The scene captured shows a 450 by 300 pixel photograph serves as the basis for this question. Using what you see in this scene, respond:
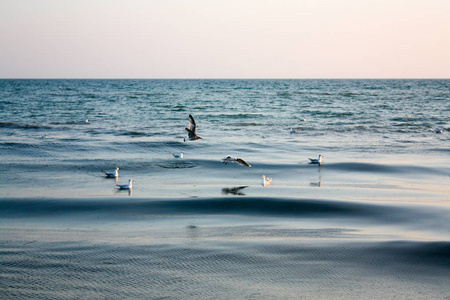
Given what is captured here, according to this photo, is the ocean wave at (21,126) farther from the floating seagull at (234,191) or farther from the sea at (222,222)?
the floating seagull at (234,191)

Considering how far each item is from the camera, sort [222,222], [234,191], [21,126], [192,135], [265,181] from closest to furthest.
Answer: [222,222] → [234,191] → [265,181] → [192,135] → [21,126]

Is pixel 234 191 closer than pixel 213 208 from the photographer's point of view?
No

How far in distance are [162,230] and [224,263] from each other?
185 centimetres

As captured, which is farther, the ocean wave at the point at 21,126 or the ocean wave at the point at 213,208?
the ocean wave at the point at 21,126

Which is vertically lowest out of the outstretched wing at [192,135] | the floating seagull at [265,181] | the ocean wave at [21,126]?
the floating seagull at [265,181]

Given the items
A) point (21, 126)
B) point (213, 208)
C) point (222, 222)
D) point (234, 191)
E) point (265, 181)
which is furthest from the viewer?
point (21, 126)

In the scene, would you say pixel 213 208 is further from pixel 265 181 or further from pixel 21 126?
pixel 21 126

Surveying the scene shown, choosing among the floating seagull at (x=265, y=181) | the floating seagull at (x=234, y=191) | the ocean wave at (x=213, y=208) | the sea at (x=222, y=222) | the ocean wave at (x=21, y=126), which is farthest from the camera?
the ocean wave at (x=21, y=126)

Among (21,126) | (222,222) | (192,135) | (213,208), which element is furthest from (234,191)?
(21,126)

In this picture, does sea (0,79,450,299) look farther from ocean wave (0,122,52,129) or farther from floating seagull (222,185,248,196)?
ocean wave (0,122,52,129)

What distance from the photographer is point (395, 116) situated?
32.3 metres

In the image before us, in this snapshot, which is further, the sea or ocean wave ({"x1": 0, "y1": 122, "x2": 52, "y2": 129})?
ocean wave ({"x1": 0, "y1": 122, "x2": 52, "y2": 129})

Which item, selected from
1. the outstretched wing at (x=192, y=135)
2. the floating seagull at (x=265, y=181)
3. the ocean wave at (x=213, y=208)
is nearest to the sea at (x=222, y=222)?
the ocean wave at (x=213, y=208)

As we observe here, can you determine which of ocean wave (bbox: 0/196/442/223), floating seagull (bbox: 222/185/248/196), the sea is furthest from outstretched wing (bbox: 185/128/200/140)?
ocean wave (bbox: 0/196/442/223)
